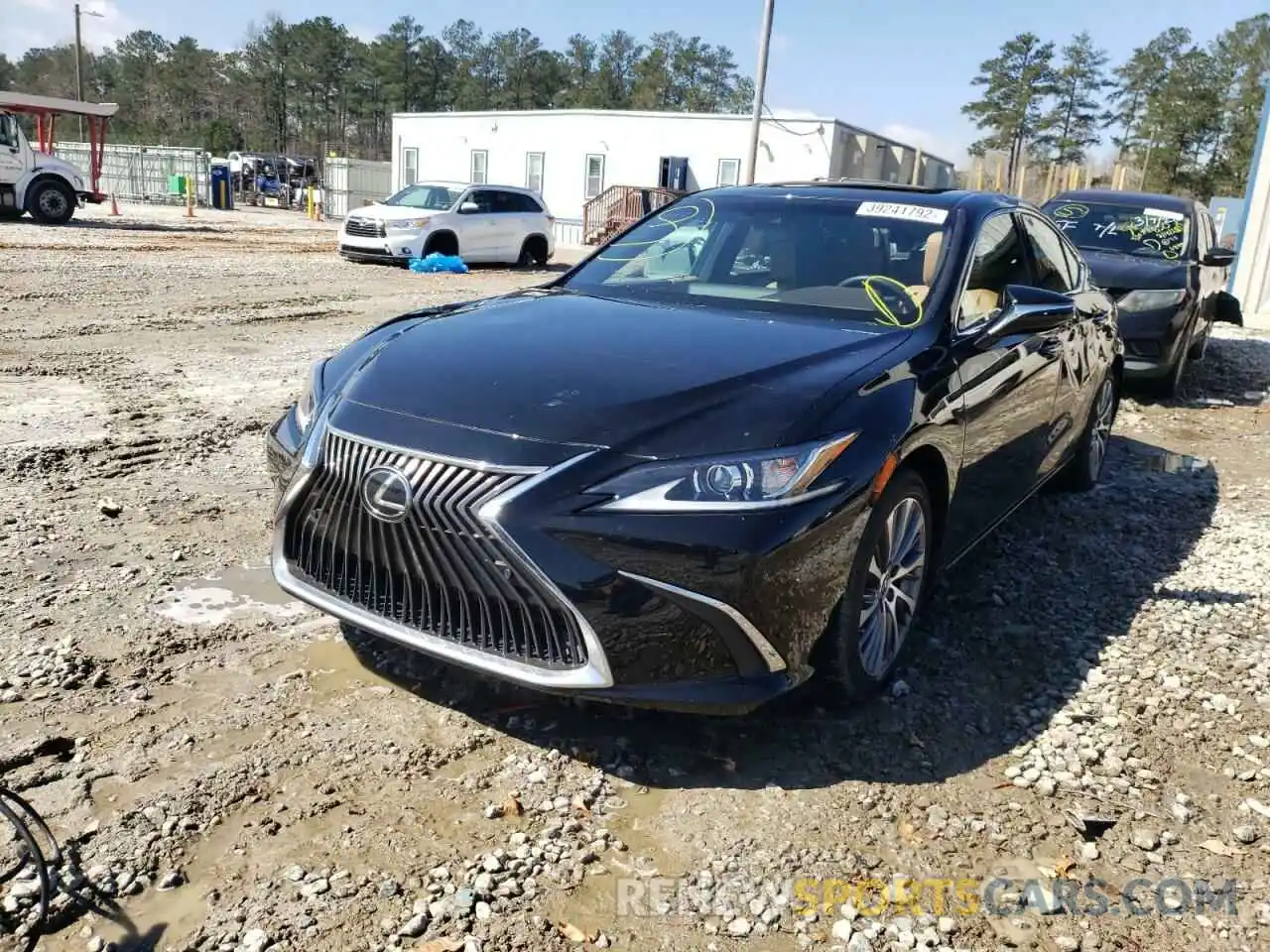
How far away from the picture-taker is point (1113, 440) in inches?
301

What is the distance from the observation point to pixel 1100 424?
609 centimetres

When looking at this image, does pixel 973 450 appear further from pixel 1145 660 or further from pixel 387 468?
pixel 387 468

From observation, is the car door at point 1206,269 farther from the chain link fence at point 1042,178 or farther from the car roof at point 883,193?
the chain link fence at point 1042,178

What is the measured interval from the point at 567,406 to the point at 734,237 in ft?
6.33

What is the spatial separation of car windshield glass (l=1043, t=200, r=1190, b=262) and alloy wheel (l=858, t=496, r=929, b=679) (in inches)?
284

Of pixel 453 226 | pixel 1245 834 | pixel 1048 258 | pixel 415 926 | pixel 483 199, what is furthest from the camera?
pixel 483 199

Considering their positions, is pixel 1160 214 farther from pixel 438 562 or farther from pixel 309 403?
pixel 438 562

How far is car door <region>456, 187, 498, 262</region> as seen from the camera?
19.5m

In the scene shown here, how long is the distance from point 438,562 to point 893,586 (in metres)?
1.54

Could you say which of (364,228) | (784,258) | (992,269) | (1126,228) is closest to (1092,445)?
(992,269)

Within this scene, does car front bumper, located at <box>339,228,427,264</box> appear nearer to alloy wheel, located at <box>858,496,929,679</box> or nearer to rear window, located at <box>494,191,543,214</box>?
rear window, located at <box>494,191,543,214</box>

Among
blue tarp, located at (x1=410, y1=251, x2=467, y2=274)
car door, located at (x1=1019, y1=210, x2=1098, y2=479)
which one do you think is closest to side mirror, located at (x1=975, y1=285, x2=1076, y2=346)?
car door, located at (x1=1019, y1=210, x2=1098, y2=479)

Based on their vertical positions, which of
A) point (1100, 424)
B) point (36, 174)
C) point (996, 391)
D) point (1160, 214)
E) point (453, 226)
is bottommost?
point (1100, 424)

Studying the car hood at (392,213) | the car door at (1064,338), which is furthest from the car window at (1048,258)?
the car hood at (392,213)
